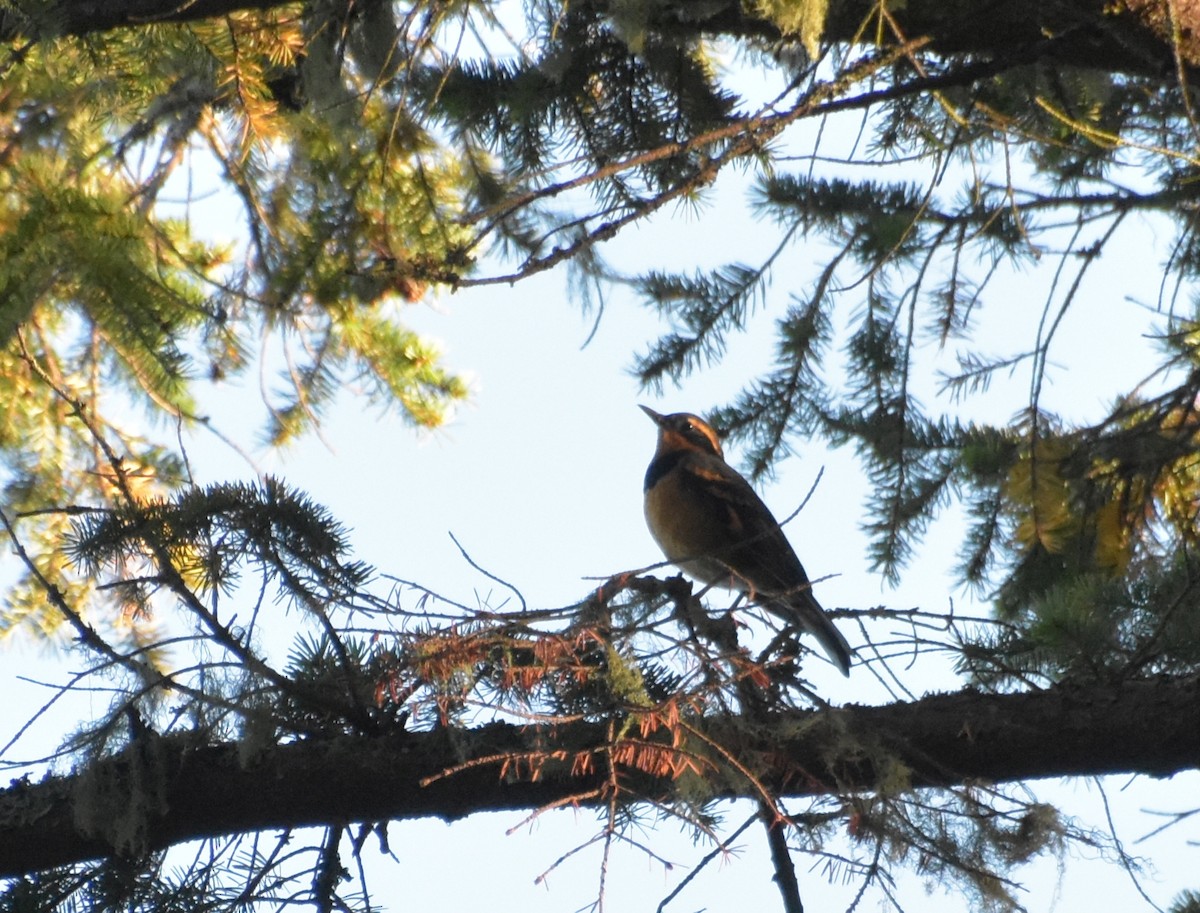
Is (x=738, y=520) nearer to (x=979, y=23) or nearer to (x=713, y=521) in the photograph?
(x=713, y=521)

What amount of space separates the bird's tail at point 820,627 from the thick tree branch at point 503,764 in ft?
2.19

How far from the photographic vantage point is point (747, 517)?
5.04m

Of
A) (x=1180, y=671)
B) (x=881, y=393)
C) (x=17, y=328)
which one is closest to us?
(x=1180, y=671)

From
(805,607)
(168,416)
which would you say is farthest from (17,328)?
(805,607)

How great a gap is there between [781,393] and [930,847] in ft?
7.40

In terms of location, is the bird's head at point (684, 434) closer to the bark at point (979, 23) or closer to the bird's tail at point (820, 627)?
the bird's tail at point (820, 627)

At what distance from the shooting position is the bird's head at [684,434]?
5.81 meters

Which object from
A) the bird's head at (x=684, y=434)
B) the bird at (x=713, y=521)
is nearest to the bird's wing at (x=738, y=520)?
the bird at (x=713, y=521)

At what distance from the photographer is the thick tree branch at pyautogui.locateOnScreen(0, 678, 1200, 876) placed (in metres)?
2.71

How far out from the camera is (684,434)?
5.88m

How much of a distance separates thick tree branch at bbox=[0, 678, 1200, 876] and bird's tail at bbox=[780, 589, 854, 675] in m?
0.67

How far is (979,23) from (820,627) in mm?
1820

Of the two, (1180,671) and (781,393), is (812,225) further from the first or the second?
(1180,671)

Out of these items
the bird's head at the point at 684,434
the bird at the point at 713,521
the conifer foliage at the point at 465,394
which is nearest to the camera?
the conifer foliage at the point at 465,394
